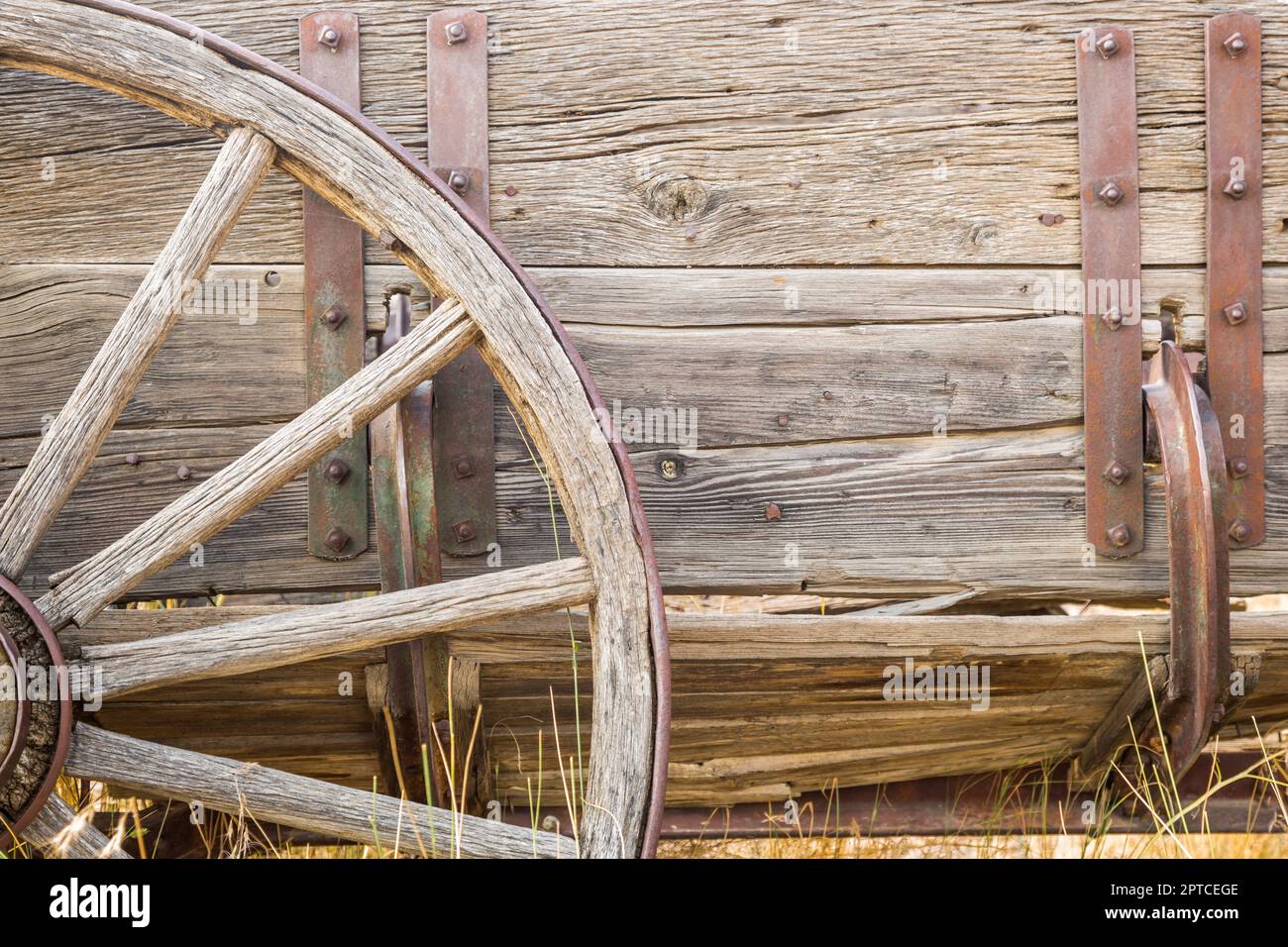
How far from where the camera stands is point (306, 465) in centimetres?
160

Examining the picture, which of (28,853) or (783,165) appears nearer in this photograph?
(28,853)

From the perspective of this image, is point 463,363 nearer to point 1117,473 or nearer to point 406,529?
point 406,529

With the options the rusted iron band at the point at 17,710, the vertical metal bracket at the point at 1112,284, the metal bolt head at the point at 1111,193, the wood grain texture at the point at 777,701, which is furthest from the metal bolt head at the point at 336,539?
the metal bolt head at the point at 1111,193

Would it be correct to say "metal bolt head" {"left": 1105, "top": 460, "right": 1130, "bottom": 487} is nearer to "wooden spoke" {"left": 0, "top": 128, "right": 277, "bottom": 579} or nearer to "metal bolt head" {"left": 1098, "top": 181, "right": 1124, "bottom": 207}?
"metal bolt head" {"left": 1098, "top": 181, "right": 1124, "bottom": 207}

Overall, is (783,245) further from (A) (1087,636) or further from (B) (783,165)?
(A) (1087,636)

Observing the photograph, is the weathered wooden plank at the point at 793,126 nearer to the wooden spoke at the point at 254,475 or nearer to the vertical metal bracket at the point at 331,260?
the vertical metal bracket at the point at 331,260

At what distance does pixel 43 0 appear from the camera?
1.55m

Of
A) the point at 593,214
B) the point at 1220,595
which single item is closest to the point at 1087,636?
the point at 1220,595

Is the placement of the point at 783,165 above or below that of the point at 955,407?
above

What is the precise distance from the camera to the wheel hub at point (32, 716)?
1440 millimetres

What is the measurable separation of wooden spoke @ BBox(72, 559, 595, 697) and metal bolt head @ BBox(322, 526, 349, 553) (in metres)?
0.29

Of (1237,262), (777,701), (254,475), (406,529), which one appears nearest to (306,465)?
(254,475)

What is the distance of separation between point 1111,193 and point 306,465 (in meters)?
1.50

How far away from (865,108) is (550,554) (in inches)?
40.0
